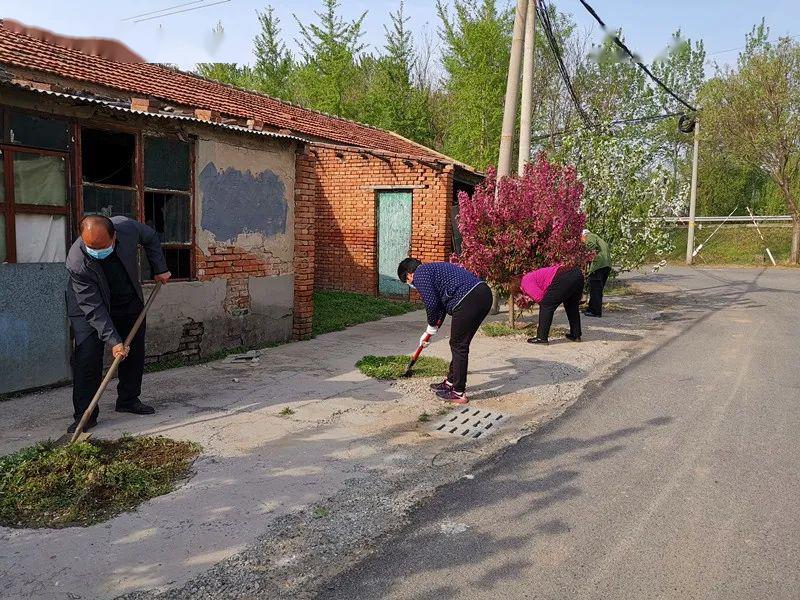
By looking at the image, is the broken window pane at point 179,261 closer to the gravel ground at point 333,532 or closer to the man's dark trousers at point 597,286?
the gravel ground at point 333,532

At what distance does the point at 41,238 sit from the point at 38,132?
1.02 metres

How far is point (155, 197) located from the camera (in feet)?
23.5

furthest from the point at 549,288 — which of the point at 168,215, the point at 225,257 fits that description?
the point at 168,215

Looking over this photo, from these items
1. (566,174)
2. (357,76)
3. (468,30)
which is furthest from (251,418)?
(357,76)

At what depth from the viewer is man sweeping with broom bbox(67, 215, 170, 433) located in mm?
4805

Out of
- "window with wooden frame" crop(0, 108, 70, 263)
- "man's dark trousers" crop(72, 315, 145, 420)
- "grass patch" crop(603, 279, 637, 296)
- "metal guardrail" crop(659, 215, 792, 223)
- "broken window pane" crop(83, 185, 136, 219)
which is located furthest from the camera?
"metal guardrail" crop(659, 215, 792, 223)

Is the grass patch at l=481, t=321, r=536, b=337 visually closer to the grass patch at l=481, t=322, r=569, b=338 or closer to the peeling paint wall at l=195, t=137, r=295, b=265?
the grass patch at l=481, t=322, r=569, b=338

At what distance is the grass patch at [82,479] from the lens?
3541mm

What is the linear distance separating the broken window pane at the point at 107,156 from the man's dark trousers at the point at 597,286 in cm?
846

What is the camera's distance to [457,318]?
19.2 feet

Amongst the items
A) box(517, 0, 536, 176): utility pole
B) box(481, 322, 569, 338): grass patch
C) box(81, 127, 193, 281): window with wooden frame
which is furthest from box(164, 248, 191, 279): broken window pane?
box(517, 0, 536, 176): utility pole

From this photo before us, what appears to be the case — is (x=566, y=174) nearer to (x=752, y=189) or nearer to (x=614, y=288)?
(x=614, y=288)

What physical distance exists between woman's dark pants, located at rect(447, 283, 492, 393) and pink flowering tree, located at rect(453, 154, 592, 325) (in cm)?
331

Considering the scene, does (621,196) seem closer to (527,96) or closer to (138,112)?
(527,96)
